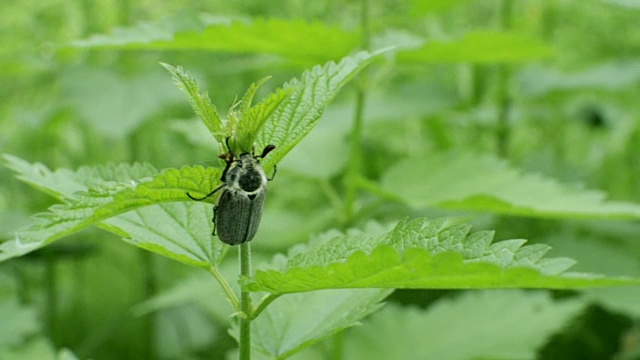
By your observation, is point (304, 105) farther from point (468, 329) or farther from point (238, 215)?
point (468, 329)

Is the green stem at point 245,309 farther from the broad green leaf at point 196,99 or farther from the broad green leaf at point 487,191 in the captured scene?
the broad green leaf at point 487,191

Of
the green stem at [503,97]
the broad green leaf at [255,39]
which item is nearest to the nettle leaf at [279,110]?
the broad green leaf at [255,39]

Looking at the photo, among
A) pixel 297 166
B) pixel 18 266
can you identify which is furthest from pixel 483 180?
pixel 18 266

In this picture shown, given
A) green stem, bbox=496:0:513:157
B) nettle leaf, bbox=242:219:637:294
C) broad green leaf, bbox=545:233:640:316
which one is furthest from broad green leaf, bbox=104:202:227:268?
green stem, bbox=496:0:513:157

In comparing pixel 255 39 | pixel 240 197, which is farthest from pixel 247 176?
pixel 255 39

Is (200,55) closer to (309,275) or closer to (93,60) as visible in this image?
(93,60)

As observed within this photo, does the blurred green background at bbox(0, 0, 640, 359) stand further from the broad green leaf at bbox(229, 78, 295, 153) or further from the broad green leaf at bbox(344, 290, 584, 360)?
the broad green leaf at bbox(229, 78, 295, 153)
